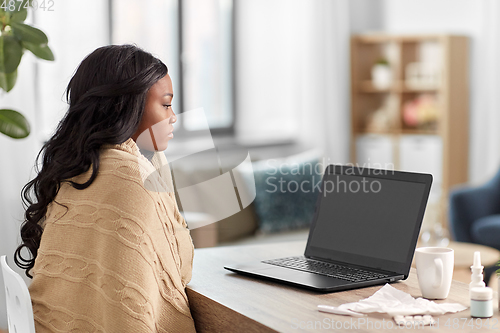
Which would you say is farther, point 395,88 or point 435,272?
point 395,88

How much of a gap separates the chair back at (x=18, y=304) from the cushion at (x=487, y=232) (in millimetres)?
2902

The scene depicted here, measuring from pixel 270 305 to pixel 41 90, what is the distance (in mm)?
2593

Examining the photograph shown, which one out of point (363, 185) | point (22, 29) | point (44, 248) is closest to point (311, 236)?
point (363, 185)

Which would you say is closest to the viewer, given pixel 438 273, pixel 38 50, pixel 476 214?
pixel 438 273

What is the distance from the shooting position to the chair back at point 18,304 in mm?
A: 1149

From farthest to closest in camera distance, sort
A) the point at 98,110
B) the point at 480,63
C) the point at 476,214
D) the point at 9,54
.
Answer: the point at 480,63
the point at 476,214
the point at 9,54
the point at 98,110

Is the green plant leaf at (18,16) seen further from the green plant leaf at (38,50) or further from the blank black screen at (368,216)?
the blank black screen at (368,216)

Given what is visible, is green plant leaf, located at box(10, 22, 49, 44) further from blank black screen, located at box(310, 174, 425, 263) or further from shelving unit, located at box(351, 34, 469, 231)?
shelving unit, located at box(351, 34, 469, 231)

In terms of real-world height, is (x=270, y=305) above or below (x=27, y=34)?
below

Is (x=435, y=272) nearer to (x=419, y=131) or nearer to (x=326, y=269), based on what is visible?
(x=326, y=269)

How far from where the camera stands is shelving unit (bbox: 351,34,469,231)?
4.58 meters

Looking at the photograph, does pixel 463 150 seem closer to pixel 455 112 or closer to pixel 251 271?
pixel 455 112

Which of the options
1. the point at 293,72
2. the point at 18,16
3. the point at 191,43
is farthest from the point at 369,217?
the point at 293,72

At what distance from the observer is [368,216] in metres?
1.38
